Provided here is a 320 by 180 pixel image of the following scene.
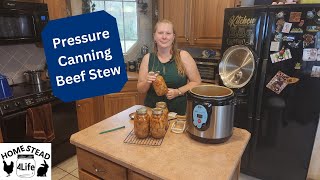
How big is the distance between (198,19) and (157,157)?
7.04ft

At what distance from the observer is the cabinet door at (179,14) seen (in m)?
2.80

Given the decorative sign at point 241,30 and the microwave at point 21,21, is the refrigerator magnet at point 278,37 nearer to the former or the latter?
the decorative sign at point 241,30

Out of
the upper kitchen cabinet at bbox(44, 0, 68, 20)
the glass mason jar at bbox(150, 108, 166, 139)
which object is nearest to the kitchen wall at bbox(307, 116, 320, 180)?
the glass mason jar at bbox(150, 108, 166, 139)

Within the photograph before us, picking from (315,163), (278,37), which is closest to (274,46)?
(278,37)

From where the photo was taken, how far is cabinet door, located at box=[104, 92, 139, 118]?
281cm

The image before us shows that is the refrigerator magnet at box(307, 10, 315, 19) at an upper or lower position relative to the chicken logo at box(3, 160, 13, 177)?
upper

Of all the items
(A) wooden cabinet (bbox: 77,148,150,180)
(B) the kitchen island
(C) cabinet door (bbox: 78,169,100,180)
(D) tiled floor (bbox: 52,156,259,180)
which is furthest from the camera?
(D) tiled floor (bbox: 52,156,259,180)

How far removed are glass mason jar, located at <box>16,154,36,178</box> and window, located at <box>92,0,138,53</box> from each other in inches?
95.1

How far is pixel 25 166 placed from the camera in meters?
1.19

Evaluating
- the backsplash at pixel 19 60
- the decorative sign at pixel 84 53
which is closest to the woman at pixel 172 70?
the decorative sign at pixel 84 53

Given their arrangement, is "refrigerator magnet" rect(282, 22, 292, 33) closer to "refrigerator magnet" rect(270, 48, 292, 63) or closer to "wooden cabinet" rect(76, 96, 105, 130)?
"refrigerator magnet" rect(270, 48, 292, 63)

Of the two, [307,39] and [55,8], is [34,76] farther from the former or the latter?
[307,39]

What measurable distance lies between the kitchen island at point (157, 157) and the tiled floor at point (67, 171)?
4.21 feet

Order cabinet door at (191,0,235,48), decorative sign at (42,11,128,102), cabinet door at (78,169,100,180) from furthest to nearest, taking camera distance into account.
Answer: cabinet door at (191,0,235,48), decorative sign at (42,11,128,102), cabinet door at (78,169,100,180)
